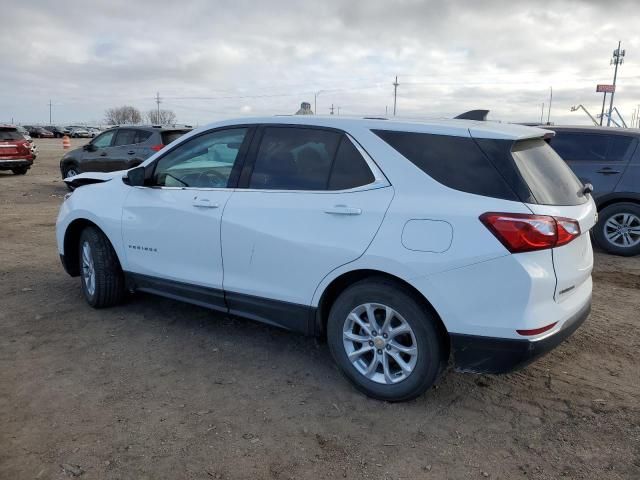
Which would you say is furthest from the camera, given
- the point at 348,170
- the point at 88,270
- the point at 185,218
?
the point at 88,270

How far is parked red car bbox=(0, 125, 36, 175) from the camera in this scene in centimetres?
1706

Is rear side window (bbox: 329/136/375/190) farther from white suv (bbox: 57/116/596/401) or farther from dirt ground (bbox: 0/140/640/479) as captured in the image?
dirt ground (bbox: 0/140/640/479)

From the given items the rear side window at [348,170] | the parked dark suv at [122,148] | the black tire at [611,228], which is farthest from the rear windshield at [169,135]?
the rear side window at [348,170]

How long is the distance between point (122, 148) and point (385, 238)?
10.6 m

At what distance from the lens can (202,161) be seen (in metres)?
4.45

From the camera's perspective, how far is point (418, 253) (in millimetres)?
3133

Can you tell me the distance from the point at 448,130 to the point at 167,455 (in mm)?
2399

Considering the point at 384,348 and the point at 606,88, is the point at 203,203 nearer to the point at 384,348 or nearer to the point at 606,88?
the point at 384,348

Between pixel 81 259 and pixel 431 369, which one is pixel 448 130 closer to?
pixel 431 369

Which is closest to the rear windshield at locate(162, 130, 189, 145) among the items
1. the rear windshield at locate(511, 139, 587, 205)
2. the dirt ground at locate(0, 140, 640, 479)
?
the dirt ground at locate(0, 140, 640, 479)

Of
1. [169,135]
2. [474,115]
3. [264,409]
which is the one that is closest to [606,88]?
[169,135]

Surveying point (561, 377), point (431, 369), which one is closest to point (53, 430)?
point (431, 369)

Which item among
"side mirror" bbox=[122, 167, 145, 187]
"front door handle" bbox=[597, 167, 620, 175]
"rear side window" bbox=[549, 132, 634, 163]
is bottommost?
"side mirror" bbox=[122, 167, 145, 187]

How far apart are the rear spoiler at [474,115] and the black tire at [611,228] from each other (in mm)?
4496
